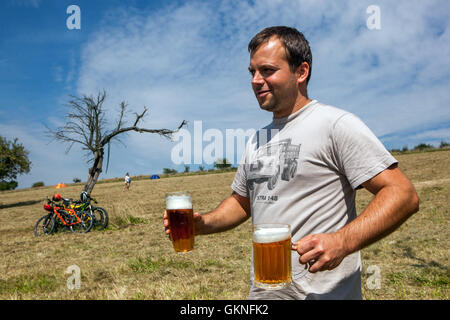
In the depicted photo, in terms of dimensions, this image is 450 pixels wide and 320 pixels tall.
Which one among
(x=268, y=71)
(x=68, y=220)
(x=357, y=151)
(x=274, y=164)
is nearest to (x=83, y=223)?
(x=68, y=220)

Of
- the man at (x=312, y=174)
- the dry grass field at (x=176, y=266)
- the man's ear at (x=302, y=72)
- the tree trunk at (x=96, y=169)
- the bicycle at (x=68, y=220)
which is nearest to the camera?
the man at (x=312, y=174)

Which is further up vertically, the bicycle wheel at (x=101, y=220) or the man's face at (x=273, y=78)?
the man's face at (x=273, y=78)

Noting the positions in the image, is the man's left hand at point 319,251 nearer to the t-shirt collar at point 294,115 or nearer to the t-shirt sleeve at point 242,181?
the t-shirt collar at point 294,115

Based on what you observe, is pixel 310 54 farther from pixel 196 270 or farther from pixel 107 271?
pixel 107 271

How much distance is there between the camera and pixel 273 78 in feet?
6.07

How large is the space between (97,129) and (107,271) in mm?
9276

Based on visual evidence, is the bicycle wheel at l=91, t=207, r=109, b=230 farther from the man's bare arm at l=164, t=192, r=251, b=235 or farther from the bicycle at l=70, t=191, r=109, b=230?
the man's bare arm at l=164, t=192, r=251, b=235

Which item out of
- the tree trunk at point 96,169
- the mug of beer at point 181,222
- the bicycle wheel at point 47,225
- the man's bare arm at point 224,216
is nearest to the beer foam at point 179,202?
the mug of beer at point 181,222

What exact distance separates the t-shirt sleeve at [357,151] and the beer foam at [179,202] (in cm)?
89

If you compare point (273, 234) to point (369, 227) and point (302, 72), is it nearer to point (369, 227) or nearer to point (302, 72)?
point (369, 227)

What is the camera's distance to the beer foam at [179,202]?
6.46 ft

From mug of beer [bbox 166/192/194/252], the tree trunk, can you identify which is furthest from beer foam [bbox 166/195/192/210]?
the tree trunk
